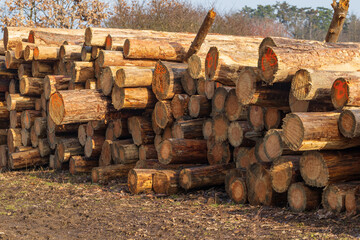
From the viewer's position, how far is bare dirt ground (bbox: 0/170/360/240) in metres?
4.78

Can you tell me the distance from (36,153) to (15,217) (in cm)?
500

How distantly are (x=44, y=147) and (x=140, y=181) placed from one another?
4.11 meters

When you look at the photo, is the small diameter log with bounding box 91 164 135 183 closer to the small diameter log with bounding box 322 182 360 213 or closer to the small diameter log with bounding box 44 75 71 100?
the small diameter log with bounding box 44 75 71 100

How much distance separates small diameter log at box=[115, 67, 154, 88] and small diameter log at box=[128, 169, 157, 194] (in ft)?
5.55

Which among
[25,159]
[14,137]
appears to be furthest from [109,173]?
[14,137]

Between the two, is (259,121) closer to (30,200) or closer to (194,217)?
(194,217)

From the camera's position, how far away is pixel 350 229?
15.4ft

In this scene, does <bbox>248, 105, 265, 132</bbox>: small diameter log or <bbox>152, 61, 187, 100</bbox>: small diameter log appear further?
<bbox>152, 61, 187, 100</bbox>: small diameter log

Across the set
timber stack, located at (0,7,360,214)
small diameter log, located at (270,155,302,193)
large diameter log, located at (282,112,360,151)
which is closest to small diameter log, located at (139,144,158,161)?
timber stack, located at (0,7,360,214)

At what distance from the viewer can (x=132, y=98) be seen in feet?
26.5

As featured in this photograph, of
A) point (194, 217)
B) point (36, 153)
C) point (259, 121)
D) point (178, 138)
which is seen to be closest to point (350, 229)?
point (194, 217)

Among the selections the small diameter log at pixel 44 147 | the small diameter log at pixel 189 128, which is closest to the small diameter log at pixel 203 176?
the small diameter log at pixel 189 128

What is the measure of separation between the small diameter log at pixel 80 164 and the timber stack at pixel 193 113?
0.02 m

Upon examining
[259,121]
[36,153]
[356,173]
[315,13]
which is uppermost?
[315,13]
